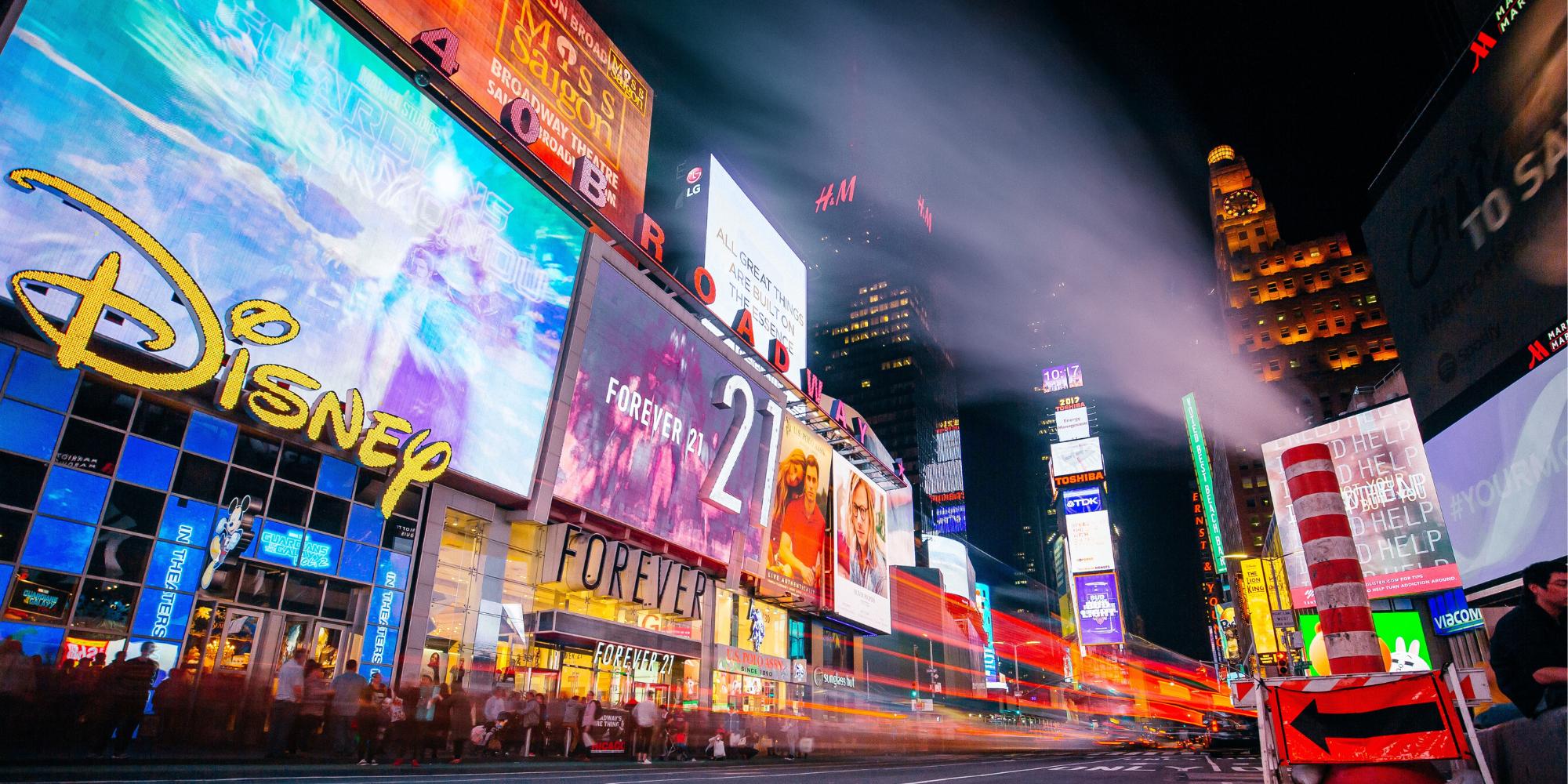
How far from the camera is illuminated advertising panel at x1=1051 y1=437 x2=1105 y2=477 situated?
11138 cm

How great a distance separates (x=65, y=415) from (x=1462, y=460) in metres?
25.4

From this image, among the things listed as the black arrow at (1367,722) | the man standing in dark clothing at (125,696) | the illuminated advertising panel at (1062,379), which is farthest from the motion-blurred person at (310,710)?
the illuminated advertising panel at (1062,379)

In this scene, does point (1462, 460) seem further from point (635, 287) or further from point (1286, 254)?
point (1286, 254)

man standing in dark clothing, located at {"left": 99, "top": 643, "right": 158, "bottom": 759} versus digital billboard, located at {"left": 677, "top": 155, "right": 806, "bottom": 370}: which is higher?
digital billboard, located at {"left": 677, "top": 155, "right": 806, "bottom": 370}

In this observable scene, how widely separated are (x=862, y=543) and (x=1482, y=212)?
137 feet

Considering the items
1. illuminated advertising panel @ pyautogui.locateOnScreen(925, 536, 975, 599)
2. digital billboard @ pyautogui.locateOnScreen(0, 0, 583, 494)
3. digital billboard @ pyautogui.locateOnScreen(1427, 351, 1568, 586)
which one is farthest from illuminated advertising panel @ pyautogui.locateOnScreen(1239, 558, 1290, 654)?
digital billboard @ pyautogui.locateOnScreen(0, 0, 583, 494)

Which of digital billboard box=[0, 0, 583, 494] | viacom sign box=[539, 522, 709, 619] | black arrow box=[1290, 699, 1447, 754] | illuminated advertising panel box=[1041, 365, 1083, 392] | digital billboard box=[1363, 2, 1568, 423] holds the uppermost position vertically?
illuminated advertising panel box=[1041, 365, 1083, 392]

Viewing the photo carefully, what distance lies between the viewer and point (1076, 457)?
112312 mm

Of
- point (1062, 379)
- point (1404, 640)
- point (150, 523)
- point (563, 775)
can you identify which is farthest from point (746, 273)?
point (1062, 379)

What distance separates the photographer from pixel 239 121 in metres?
17.2

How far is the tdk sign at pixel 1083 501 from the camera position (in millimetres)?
103562

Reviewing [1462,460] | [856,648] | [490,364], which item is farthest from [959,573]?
[1462,460]

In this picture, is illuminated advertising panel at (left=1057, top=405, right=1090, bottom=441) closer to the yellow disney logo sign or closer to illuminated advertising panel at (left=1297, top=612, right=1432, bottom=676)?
illuminated advertising panel at (left=1297, top=612, right=1432, bottom=676)

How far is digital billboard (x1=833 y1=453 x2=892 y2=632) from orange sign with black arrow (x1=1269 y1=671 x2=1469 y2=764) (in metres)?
39.1
